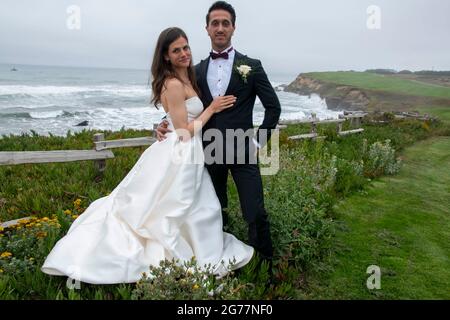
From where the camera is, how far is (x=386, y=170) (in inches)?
382

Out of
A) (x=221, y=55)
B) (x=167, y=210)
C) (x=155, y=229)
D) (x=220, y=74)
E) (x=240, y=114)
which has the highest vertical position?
(x=221, y=55)

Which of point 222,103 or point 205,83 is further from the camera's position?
point 205,83

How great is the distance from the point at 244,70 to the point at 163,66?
0.90 meters

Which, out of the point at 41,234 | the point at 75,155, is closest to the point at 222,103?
the point at 41,234

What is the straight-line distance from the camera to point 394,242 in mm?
5531

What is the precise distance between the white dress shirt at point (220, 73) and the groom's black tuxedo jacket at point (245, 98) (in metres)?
0.05

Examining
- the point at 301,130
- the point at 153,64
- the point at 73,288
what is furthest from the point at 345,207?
the point at 301,130

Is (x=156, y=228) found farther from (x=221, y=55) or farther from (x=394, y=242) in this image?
(x=394, y=242)

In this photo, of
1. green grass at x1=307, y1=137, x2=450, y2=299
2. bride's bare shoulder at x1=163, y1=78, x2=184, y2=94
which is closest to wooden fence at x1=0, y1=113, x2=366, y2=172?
bride's bare shoulder at x1=163, y1=78, x2=184, y2=94

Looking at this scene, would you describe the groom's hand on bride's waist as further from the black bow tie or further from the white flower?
the white flower

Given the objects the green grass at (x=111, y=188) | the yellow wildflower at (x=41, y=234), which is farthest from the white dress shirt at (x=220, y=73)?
the yellow wildflower at (x=41, y=234)

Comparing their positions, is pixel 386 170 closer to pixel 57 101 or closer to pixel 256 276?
pixel 256 276

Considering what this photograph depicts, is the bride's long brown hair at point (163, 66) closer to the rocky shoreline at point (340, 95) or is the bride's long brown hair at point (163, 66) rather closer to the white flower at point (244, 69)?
the white flower at point (244, 69)

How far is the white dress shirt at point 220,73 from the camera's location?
3.91m
